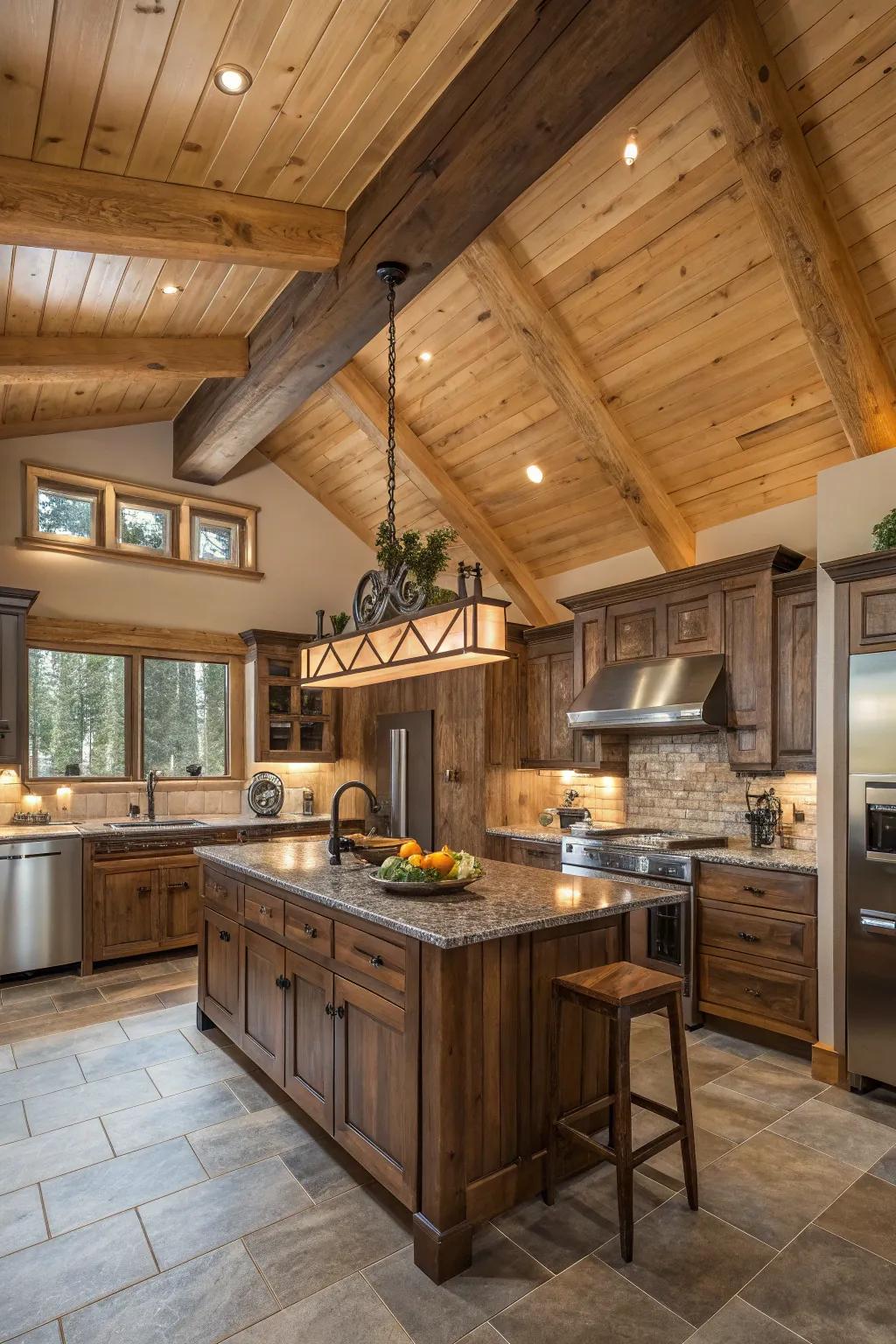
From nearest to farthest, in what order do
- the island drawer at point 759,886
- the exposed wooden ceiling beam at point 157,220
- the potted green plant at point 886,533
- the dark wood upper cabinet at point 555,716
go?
the exposed wooden ceiling beam at point 157,220, the potted green plant at point 886,533, the island drawer at point 759,886, the dark wood upper cabinet at point 555,716

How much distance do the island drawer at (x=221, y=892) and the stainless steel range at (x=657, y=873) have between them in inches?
73.3

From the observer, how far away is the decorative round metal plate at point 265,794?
653cm

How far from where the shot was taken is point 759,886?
3922 mm

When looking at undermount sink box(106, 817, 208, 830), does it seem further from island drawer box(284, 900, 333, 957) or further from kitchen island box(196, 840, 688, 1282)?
island drawer box(284, 900, 333, 957)

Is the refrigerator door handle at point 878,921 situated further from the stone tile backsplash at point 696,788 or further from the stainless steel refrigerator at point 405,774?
the stainless steel refrigerator at point 405,774

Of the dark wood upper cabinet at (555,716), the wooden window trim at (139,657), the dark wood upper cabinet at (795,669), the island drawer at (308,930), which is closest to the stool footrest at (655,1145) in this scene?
the island drawer at (308,930)

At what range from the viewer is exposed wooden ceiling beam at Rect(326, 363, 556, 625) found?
561 cm

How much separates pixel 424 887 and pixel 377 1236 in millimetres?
1050

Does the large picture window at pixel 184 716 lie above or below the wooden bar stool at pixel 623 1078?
above

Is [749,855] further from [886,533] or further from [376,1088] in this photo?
[376,1088]

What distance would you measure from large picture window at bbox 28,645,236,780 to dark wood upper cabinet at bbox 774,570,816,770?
14.7 feet

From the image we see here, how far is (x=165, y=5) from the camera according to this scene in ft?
7.88

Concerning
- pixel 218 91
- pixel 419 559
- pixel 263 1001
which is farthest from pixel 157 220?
pixel 263 1001

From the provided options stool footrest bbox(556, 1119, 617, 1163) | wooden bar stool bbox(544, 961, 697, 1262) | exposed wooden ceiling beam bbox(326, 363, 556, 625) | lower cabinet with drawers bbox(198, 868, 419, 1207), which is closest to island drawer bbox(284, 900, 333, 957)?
lower cabinet with drawers bbox(198, 868, 419, 1207)
